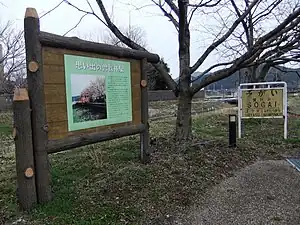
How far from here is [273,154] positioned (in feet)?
23.9

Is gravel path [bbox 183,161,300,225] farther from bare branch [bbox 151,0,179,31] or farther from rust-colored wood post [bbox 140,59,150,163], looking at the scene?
bare branch [bbox 151,0,179,31]

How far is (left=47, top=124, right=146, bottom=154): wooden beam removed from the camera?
12.6 ft

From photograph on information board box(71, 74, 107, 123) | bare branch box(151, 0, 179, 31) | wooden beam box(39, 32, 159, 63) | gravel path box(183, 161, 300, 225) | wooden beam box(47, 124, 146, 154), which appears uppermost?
bare branch box(151, 0, 179, 31)

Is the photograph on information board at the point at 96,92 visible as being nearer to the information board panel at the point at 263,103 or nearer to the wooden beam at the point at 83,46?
the wooden beam at the point at 83,46

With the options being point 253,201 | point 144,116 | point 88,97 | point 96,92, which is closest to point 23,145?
point 88,97

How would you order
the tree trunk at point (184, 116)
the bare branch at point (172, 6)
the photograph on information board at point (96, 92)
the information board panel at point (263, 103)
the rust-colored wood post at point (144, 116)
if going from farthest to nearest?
the information board panel at point (263, 103) → the bare branch at point (172, 6) → the tree trunk at point (184, 116) → the rust-colored wood post at point (144, 116) → the photograph on information board at point (96, 92)

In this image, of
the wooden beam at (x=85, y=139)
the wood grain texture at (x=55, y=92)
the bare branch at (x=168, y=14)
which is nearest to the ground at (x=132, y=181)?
the wooden beam at (x=85, y=139)

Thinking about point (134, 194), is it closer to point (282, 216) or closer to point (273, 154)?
point (282, 216)

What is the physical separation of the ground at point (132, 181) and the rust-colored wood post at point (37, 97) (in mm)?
337

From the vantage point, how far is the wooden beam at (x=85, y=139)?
3854 millimetres

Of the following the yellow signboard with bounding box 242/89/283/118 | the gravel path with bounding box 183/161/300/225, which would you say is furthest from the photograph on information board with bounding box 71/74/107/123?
the yellow signboard with bounding box 242/89/283/118

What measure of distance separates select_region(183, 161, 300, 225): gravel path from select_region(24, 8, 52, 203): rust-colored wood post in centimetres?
174

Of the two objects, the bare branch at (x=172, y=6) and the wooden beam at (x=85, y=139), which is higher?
the bare branch at (x=172, y=6)

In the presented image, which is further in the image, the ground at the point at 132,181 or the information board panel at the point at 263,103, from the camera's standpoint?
the information board panel at the point at 263,103
